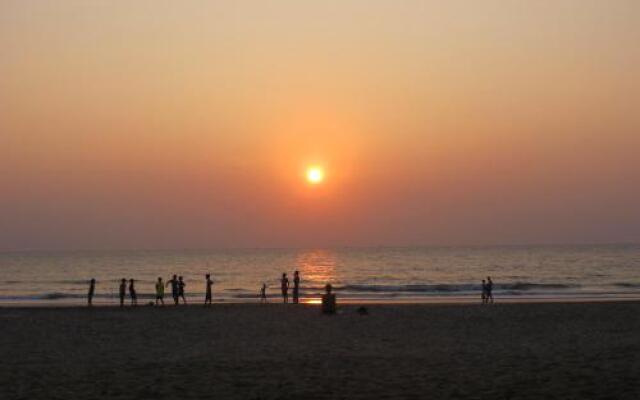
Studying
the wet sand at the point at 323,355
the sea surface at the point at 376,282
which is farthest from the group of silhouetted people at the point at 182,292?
the sea surface at the point at 376,282

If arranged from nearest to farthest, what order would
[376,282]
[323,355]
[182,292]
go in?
[323,355] < [182,292] < [376,282]

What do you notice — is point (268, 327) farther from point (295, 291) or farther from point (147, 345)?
point (295, 291)

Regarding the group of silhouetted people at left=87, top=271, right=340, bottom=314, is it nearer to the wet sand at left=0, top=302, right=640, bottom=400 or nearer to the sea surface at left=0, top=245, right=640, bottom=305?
the wet sand at left=0, top=302, right=640, bottom=400

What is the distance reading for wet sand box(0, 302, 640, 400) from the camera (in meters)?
13.3

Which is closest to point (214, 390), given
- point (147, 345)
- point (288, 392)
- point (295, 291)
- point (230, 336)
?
point (288, 392)

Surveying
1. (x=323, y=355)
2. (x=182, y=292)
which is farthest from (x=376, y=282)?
(x=323, y=355)

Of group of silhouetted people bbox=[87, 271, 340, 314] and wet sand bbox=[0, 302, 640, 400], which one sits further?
group of silhouetted people bbox=[87, 271, 340, 314]

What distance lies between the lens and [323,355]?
17859mm

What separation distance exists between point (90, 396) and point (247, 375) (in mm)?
3281

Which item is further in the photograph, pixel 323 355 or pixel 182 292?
pixel 182 292

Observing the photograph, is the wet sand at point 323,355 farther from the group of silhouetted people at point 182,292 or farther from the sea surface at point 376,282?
the sea surface at point 376,282

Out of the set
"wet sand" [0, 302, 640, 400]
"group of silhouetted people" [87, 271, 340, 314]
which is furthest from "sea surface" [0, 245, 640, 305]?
"wet sand" [0, 302, 640, 400]

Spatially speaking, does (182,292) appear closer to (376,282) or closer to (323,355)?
(323,355)

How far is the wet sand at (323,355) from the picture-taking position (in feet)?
43.7
